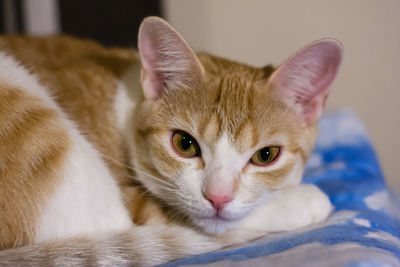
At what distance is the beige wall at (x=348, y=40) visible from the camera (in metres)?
3.21

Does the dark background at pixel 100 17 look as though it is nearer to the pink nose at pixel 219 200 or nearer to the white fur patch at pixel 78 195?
the white fur patch at pixel 78 195

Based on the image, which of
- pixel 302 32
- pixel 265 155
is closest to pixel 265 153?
pixel 265 155

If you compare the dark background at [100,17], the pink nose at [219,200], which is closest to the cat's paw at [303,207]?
the pink nose at [219,200]

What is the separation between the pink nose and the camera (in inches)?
54.7

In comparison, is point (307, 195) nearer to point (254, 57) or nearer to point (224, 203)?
point (224, 203)

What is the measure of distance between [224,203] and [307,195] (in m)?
0.44

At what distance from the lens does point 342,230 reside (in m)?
1.46

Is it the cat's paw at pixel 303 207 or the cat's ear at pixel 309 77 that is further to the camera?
the cat's paw at pixel 303 207

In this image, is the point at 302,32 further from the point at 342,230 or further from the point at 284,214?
the point at 342,230

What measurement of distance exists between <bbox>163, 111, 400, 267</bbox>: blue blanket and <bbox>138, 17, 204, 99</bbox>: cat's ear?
680 mm

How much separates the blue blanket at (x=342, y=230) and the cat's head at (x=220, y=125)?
17 centimetres

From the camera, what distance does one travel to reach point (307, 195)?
1.68 metres

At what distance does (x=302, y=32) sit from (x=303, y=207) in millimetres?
2032

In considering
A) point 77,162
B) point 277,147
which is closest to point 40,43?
point 77,162
